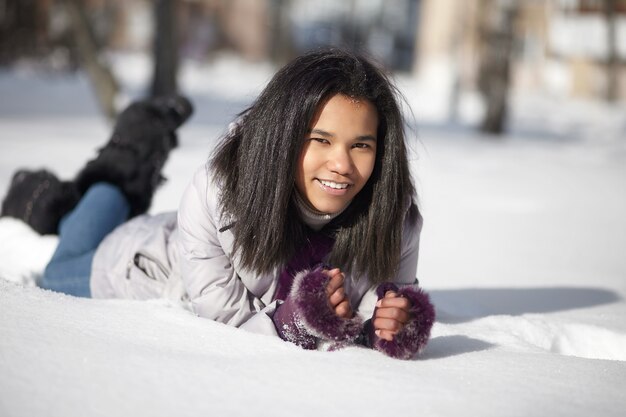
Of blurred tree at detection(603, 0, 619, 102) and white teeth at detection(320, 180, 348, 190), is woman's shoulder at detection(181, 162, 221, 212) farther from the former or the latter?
blurred tree at detection(603, 0, 619, 102)

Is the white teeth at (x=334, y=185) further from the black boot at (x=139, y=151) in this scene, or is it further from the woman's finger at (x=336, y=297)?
the black boot at (x=139, y=151)

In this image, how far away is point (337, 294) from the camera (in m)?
1.94

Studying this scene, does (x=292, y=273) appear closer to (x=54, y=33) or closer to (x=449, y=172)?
(x=449, y=172)

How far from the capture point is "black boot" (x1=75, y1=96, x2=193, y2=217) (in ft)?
10.6

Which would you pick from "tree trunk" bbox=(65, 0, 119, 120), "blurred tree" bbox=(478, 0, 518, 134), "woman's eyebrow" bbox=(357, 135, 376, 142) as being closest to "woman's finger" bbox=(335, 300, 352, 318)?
"woman's eyebrow" bbox=(357, 135, 376, 142)

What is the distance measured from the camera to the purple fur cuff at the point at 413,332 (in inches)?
75.5

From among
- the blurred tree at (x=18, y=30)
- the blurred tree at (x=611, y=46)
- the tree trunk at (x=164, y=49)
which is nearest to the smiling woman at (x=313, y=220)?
the tree trunk at (x=164, y=49)

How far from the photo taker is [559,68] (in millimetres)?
28281

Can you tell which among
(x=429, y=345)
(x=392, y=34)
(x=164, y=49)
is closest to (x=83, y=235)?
(x=429, y=345)

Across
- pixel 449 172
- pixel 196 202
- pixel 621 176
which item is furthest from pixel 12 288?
pixel 621 176

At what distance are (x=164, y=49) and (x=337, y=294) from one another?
8309 mm

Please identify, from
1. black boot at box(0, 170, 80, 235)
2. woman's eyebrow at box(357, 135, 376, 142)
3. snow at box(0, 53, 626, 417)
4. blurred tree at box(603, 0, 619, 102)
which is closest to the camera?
snow at box(0, 53, 626, 417)

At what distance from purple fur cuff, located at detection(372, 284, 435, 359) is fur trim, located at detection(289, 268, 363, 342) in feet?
0.40

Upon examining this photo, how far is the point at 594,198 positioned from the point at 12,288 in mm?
5210
